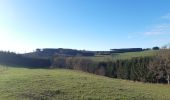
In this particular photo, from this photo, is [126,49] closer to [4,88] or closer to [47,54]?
[47,54]

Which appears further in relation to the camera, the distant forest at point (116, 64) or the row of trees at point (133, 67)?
the distant forest at point (116, 64)

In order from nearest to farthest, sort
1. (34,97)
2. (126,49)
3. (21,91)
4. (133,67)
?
(34,97) → (21,91) → (133,67) → (126,49)

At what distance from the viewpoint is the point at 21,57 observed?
122 m

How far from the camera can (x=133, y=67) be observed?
91.8 meters

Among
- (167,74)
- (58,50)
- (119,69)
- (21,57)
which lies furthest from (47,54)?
(167,74)

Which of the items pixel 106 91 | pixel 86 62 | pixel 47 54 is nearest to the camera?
pixel 106 91

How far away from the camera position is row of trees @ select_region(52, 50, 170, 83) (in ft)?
221

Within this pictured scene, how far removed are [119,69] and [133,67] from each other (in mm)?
6625

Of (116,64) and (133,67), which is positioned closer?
(133,67)

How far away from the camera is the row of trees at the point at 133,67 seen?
6742 cm

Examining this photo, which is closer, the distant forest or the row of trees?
the row of trees

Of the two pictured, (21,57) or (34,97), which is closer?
(34,97)

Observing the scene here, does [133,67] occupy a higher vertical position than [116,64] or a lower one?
lower

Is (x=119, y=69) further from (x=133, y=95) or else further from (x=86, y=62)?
(x=133, y=95)
